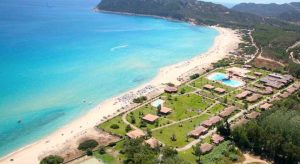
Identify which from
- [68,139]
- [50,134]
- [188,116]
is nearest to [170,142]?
[188,116]

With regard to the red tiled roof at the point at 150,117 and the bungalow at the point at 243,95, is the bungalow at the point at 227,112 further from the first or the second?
the red tiled roof at the point at 150,117

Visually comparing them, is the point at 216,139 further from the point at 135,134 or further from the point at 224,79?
the point at 224,79

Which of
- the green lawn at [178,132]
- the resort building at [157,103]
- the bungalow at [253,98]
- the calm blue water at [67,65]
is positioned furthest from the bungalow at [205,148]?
the calm blue water at [67,65]

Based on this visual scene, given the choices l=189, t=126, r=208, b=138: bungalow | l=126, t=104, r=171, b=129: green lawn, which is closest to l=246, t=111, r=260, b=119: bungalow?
l=189, t=126, r=208, b=138: bungalow

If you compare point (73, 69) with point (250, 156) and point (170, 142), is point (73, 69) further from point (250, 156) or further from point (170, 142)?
point (250, 156)

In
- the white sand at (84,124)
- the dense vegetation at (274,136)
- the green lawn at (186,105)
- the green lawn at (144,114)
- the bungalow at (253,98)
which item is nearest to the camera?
the dense vegetation at (274,136)

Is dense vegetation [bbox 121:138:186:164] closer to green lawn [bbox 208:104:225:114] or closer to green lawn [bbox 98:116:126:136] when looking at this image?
green lawn [bbox 98:116:126:136]

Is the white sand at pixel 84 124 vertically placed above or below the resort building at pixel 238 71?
below
